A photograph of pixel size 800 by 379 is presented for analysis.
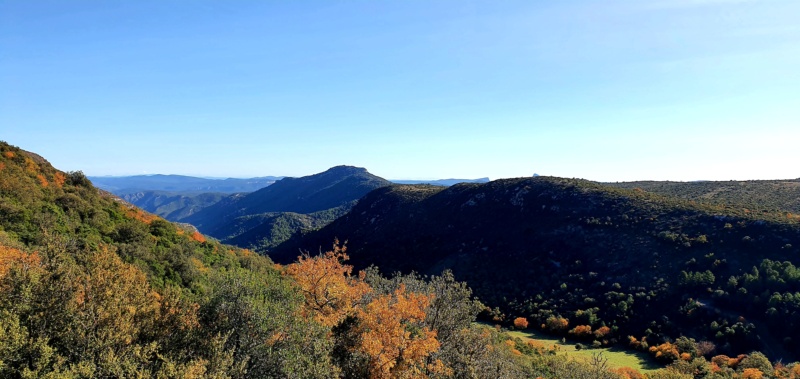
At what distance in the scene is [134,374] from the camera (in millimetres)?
15742

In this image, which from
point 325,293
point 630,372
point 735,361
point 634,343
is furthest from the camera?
point 634,343

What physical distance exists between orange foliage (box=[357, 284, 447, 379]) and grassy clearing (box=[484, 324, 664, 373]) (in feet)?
148

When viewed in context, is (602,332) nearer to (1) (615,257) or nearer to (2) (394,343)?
(1) (615,257)

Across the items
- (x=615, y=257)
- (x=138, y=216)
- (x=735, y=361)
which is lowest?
(x=735, y=361)

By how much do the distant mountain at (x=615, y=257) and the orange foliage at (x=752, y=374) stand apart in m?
10.8

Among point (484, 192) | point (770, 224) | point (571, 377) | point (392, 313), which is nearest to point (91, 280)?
point (392, 313)

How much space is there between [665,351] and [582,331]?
12.6 metres

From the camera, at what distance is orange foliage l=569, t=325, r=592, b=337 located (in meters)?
67.8

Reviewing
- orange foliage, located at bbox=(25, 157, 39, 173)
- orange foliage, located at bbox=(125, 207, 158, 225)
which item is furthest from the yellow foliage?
orange foliage, located at bbox=(25, 157, 39, 173)

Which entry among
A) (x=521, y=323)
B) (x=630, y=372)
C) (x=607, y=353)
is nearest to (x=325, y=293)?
(x=630, y=372)

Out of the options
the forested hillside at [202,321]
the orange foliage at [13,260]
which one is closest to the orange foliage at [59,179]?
the forested hillside at [202,321]

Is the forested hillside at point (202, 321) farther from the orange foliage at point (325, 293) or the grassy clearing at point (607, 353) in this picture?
the grassy clearing at point (607, 353)

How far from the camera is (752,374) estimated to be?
154ft

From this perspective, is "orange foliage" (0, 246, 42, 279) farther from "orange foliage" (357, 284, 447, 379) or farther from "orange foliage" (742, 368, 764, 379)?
"orange foliage" (742, 368, 764, 379)
